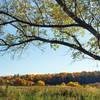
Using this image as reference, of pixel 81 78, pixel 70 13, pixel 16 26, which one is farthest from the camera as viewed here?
pixel 81 78

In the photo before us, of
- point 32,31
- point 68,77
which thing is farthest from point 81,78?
point 32,31

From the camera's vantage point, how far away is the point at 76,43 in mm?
27609

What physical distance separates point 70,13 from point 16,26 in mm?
5032

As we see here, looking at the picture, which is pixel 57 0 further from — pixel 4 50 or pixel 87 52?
pixel 4 50

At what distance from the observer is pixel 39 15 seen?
27203 millimetres

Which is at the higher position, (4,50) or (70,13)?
(70,13)

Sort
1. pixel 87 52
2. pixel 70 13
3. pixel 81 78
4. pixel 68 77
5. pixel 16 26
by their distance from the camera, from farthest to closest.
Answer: pixel 68 77 → pixel 81 78 → pixel 16 26 → pixel 87 52 → pixel 70 13

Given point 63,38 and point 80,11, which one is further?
point 63,38

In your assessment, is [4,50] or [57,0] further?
[4,50]

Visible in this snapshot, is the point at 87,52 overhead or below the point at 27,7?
below

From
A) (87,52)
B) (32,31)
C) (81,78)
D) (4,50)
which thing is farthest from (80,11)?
(81,78)

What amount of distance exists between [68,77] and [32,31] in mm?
103887

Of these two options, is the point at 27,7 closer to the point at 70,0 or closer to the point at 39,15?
the point at 39,15

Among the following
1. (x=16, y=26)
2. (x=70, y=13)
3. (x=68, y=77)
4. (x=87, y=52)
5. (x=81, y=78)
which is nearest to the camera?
(x=70, y=13)
